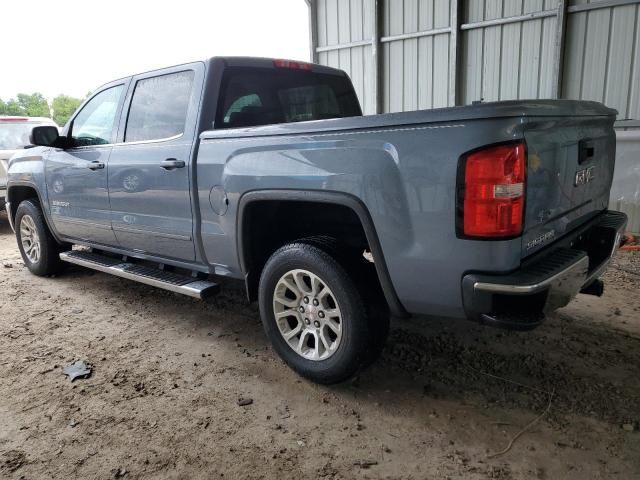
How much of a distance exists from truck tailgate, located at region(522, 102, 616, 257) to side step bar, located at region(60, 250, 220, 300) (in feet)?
6.85

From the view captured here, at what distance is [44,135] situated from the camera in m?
4.20

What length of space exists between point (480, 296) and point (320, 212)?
1.27 m

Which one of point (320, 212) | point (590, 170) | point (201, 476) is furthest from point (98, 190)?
point (590, 170)

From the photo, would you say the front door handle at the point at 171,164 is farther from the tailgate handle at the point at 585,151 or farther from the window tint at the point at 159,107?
the tailgate handle at the point at 585,151

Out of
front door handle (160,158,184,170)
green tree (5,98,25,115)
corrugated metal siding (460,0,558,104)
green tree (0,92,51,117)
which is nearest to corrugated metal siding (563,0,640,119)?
corrugated metal siding (460,0,558,104)

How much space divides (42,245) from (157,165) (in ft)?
8.37

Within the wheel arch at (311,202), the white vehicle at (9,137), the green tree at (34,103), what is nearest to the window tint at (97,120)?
the wheel arch at (311,202)

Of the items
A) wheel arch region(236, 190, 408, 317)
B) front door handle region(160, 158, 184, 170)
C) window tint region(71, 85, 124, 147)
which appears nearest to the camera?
wheel arch region(236, 190, 408, 317)

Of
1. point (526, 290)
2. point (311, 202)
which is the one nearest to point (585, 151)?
point (526, 290)

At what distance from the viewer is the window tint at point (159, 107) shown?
3406 millimetres

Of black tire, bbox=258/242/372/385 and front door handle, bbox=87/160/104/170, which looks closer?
black tire, bbox=258/242/372/385

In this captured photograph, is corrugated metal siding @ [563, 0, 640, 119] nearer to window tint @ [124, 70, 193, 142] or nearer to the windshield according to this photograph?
window tint @ [124, 70, 193, 142]

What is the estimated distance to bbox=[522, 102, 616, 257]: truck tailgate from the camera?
213cm

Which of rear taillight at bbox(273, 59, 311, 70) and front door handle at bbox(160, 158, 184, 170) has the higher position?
rear taillight at bbox(273, 59, 311, 70)
